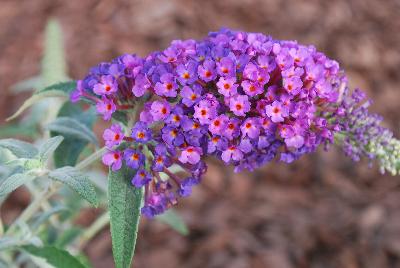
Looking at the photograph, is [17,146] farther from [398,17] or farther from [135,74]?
[398,17]

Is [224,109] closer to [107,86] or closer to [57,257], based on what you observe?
[107,86]

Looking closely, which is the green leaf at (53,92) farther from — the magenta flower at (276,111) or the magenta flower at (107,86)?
the magenta flower at (276,111)

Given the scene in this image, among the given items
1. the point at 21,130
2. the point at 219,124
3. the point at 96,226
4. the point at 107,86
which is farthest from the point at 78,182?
the point at 21,130

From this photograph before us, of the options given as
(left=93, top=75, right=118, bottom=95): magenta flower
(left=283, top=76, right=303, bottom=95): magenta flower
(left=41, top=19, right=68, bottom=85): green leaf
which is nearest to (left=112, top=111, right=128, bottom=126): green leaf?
(left=93, top=75, right=118, bottom=95): magenta flower

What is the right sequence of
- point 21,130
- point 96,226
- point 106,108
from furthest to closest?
1. point 21,130
2. point 96,226
3. point 106,108

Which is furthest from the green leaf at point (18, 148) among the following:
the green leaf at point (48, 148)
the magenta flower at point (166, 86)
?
the magenta flower at point (166, 86)

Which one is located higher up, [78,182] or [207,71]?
[207,71]
